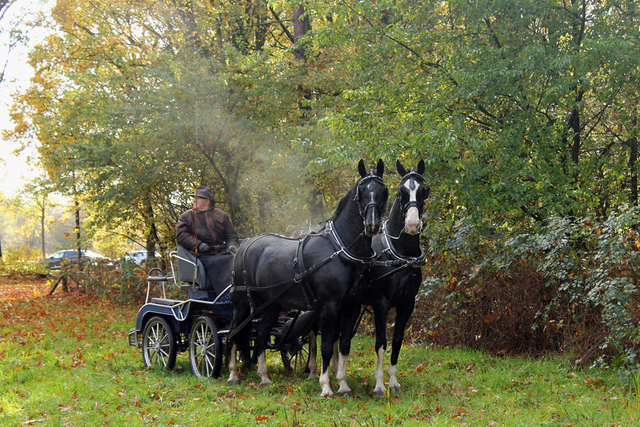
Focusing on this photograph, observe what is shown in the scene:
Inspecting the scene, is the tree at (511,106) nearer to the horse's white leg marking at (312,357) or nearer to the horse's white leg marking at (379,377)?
the horse's white leg marking at (312,357)

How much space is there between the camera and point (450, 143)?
315 inches

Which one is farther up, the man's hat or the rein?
the man's hat

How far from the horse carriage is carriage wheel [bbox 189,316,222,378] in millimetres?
14

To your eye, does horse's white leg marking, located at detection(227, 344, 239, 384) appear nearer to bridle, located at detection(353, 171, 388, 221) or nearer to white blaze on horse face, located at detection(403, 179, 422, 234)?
bridle, located at detection(353, 171, 388, 221)

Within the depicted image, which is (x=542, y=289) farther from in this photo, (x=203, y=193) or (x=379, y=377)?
(x=203, y=193)

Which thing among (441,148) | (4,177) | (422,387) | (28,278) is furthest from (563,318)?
(4,177)

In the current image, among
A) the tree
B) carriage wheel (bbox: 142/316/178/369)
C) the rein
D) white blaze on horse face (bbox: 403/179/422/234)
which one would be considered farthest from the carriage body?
the tree

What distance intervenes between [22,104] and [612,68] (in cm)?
2135

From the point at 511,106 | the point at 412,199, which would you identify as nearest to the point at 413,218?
the point at 412,199

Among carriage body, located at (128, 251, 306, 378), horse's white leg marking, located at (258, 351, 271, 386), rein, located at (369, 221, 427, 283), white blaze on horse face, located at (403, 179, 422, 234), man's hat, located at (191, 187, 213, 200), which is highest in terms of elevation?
man's hat, located at (191, 187, 213, 200)

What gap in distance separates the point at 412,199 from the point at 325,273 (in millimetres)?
1199

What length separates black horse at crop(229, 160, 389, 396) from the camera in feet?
18.7

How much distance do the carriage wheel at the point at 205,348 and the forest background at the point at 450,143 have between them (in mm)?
1935

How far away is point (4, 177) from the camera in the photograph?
1705 inches
